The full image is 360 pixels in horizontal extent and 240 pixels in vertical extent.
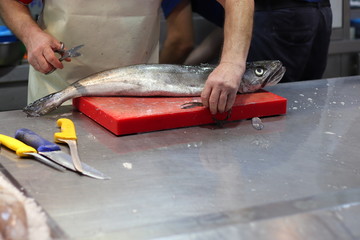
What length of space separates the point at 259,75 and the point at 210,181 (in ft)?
2.43

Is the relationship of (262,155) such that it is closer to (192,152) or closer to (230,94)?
(192,152)

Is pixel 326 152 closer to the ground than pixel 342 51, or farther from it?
farther from it

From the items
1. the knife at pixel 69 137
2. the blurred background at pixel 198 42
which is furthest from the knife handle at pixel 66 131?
the blurred background at pixel 198 42

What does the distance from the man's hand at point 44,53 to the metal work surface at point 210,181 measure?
0.16 m

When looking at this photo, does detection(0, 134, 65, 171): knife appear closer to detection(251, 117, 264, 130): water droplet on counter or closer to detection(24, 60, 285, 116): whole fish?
detection(24, 60, 285, 116): whole fish

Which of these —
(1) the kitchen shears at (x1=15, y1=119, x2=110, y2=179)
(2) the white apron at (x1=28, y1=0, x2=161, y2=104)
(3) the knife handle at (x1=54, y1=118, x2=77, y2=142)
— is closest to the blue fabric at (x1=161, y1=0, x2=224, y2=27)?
(2) the white apron at (x1=28, y1=0, x2=161, y2=104)

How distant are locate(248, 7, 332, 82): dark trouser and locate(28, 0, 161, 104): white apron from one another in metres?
0.80

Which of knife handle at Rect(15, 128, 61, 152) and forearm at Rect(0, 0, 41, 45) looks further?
forearm at Rect(0, 0, 41, 45)

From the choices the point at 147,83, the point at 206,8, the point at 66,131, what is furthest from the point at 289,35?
the point at 66,131

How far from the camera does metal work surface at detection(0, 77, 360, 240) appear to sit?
1.11m

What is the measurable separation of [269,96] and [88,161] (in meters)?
0.72

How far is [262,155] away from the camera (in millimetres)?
1512

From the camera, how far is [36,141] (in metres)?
1.53

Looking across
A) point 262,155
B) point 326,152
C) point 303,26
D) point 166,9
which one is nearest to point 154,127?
point 262,155
